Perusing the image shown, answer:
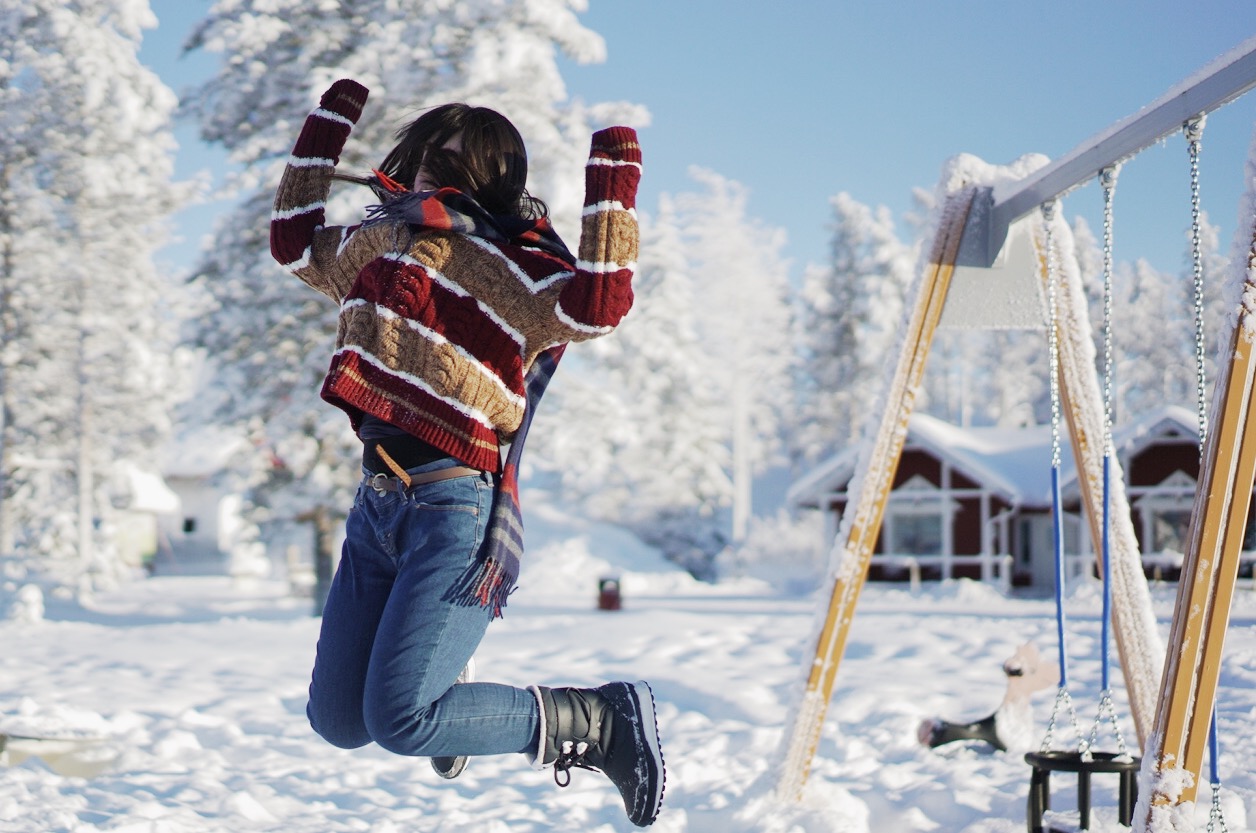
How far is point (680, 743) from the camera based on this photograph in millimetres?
6219

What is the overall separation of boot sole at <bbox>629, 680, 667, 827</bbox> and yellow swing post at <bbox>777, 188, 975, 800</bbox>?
1737 mm

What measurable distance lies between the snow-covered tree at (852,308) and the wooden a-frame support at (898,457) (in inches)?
1309

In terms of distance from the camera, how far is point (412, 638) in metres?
2.58

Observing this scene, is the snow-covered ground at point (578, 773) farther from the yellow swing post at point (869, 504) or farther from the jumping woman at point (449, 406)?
the jumping woman at point (449, 406)

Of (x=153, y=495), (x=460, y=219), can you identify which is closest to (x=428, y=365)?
(x=460, y=219)

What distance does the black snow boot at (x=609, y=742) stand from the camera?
2.88 m

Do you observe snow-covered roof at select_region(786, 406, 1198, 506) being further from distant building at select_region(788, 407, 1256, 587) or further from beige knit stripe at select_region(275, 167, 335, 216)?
beige knit stripe at select_region(275, 167, 335, 216)

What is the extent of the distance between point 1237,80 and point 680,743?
432cm

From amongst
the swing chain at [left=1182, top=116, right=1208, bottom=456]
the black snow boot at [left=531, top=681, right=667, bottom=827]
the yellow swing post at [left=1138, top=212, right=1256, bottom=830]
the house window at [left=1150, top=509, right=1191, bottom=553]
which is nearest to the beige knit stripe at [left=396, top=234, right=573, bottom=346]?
the black snow boot at [left=531, top=681, right=667, bottom=827]

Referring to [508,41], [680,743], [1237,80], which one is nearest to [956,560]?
[508,41]

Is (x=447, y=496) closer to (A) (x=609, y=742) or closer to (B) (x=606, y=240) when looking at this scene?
(B) (x=606, y=240)

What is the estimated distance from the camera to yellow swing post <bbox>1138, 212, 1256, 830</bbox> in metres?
2.88

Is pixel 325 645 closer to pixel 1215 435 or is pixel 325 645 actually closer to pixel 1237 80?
pixel 1215 435

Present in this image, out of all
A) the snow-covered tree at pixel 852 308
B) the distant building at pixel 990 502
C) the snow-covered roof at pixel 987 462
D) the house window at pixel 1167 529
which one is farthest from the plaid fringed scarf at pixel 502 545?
the snow-covered tree at pixel 852 308
